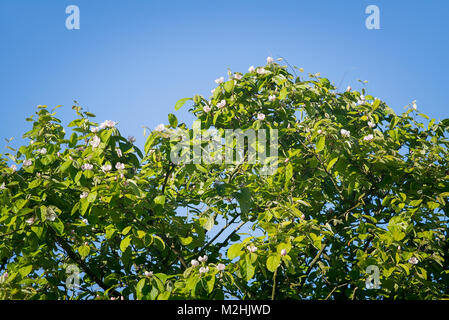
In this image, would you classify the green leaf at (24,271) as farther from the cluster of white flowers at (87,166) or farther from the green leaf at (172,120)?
the green leaf at (172,120)

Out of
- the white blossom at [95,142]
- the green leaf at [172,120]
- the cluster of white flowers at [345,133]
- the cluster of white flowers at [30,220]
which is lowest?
the cluster of white flowers at [30,220]

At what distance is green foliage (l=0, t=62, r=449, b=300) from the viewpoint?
12.5 ft

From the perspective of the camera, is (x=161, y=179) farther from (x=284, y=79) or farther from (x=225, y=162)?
(x=284, y=79)

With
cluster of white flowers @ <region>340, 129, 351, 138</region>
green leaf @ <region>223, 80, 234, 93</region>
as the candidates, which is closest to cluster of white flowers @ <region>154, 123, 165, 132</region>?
green leaf @ <region>223, 80, 234, 93</region>

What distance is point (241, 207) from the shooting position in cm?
385

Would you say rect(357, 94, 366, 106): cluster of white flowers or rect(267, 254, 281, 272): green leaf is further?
rect(357, 94, 366, 106): cluster of white flowers

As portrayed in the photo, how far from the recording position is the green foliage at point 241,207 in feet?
12.5

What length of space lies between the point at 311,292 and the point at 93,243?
247cm

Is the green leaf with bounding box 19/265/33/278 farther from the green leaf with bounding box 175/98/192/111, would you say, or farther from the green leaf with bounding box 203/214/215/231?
the green leaf with bounding box 175/98/192/111

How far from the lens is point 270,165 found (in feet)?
15.6

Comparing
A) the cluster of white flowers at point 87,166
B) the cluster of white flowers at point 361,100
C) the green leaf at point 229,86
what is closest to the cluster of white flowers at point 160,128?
the cluster of white flowers at point 87,166

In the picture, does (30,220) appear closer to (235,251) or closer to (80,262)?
(80,262)

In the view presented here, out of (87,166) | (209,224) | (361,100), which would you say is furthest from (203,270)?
(361,100)
